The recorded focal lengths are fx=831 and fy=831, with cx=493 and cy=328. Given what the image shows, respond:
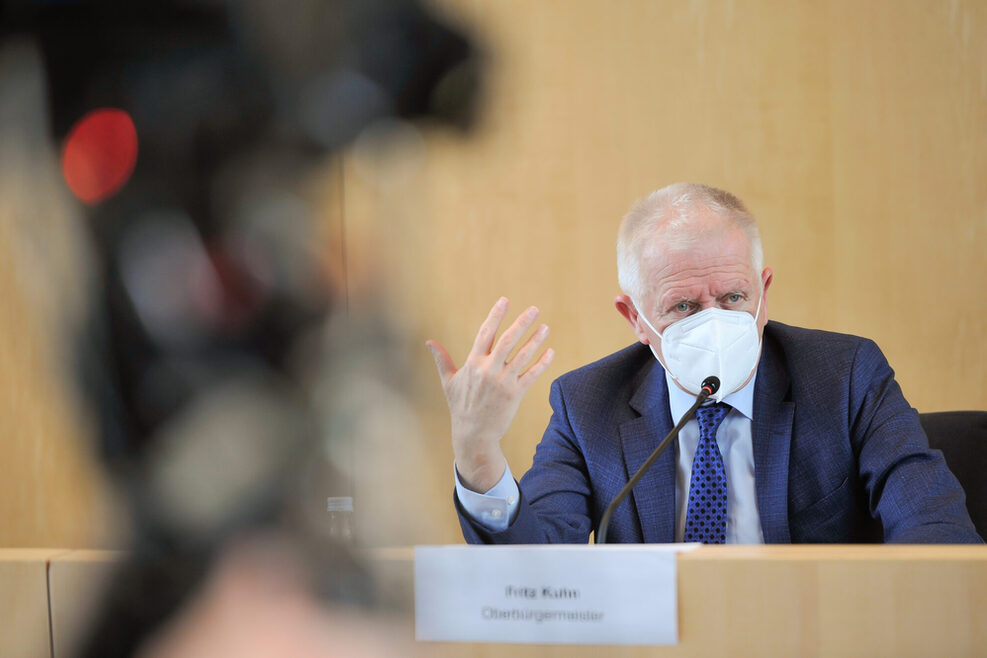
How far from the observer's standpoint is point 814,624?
12.3 inches

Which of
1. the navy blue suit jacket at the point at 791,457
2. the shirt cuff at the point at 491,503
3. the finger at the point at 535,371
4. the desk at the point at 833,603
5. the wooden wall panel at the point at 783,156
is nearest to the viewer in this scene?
→ the desk at the point at 833,603

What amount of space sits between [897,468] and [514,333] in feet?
1.53

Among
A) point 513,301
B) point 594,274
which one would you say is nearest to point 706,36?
point 594,274

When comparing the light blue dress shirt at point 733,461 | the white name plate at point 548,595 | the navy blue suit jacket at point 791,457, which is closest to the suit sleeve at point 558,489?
the navy blue suit jacket at point 791,457

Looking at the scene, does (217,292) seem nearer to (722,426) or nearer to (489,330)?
(489,330)

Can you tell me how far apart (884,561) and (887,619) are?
0.02 m

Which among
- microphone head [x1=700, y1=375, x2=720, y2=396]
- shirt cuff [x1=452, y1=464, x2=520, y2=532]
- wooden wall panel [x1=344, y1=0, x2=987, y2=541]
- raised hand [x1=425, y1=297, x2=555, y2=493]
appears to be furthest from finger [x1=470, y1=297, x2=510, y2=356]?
wooden wall panel [x1=344, y1=0, x2=987, y2=541]

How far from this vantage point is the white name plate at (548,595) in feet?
1.09

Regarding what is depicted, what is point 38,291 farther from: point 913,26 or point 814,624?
point 913,26

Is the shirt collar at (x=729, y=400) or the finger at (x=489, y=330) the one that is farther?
the shirt collar at (x=729, y=400)

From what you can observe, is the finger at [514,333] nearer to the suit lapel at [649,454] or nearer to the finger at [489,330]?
the finger at [489,330]

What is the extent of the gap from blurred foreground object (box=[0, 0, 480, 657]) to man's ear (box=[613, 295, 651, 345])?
87cm

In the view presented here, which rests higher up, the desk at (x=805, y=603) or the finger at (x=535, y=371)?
the finger at (x=535, y=371)

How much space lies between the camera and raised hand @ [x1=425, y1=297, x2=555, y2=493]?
656mm
